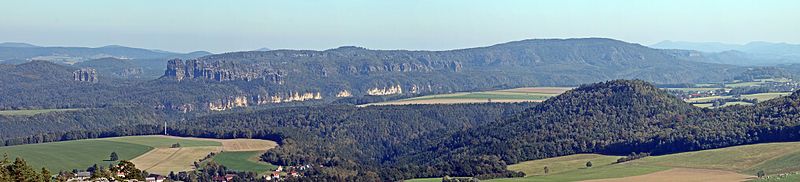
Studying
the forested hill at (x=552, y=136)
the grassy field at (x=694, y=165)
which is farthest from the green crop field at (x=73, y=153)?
the grassy field at (x=694, y=165)

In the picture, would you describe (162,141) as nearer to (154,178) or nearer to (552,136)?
(154,178)

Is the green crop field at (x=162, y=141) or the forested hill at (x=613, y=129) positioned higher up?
the forested hill at (x=613, y=129)

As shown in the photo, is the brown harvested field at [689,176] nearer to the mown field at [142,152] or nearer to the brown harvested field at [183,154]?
the mown field at [142,152]

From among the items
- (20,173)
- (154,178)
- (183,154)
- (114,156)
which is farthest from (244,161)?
(20,173)

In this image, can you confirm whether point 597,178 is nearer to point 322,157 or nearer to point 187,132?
point 322,157

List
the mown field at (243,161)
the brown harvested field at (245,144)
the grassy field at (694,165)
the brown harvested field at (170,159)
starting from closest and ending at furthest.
→ the grassy field at (694,165), the brown harvested field at (170,159), the mown field at (243,161), the brown harvested field at (245,144)

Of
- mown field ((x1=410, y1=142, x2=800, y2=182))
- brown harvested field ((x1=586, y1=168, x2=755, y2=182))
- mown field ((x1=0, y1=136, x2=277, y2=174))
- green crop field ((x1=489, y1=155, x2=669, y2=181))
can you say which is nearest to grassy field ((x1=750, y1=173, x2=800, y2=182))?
mown field ((x1=410, y1=142, x2=800, y2=182))

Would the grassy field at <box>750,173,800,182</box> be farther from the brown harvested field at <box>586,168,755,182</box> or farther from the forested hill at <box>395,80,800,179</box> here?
the forested hill at <box>395,80,800,179</box>

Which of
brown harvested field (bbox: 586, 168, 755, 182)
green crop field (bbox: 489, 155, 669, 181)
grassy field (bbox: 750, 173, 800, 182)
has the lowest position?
green crop field (bbox: 489, 155, 669, 181)
